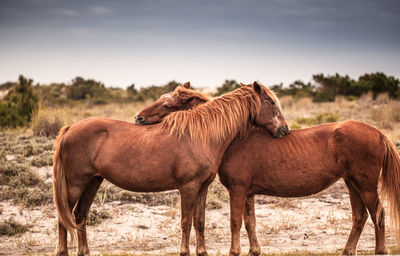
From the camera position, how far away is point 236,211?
5668 millimetres

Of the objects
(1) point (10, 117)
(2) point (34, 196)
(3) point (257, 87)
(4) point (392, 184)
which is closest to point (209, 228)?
(3) point (257, 87)


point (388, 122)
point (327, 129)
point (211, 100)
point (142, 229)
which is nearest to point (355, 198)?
point (327, 129)

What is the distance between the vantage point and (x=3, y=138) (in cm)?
1270

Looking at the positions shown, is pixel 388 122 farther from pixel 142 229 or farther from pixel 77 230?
pixel 77 230

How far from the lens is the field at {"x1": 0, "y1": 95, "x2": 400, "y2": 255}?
706 centimetres

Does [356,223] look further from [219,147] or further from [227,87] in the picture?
[227,87]

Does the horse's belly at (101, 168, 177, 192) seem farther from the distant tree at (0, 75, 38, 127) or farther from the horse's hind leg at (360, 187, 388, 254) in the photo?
the distant tree at (0, 75, 38, 127)

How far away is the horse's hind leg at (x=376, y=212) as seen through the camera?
5684mm

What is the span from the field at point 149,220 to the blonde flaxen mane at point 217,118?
2.05 meters

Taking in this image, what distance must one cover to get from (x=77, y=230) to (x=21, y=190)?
138 inches

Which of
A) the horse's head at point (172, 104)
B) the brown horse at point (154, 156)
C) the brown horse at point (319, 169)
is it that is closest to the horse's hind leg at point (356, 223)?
the brown horse at point (319, 169)

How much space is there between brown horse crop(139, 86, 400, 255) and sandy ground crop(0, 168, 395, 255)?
3.48 feet

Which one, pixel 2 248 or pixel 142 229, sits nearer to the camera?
pixel 2 248

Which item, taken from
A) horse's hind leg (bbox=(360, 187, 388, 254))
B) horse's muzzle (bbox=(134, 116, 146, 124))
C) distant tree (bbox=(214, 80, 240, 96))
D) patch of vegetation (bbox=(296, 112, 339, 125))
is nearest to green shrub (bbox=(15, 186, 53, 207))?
horse's muzzle (bbox=(134, 116, 146, 124))
